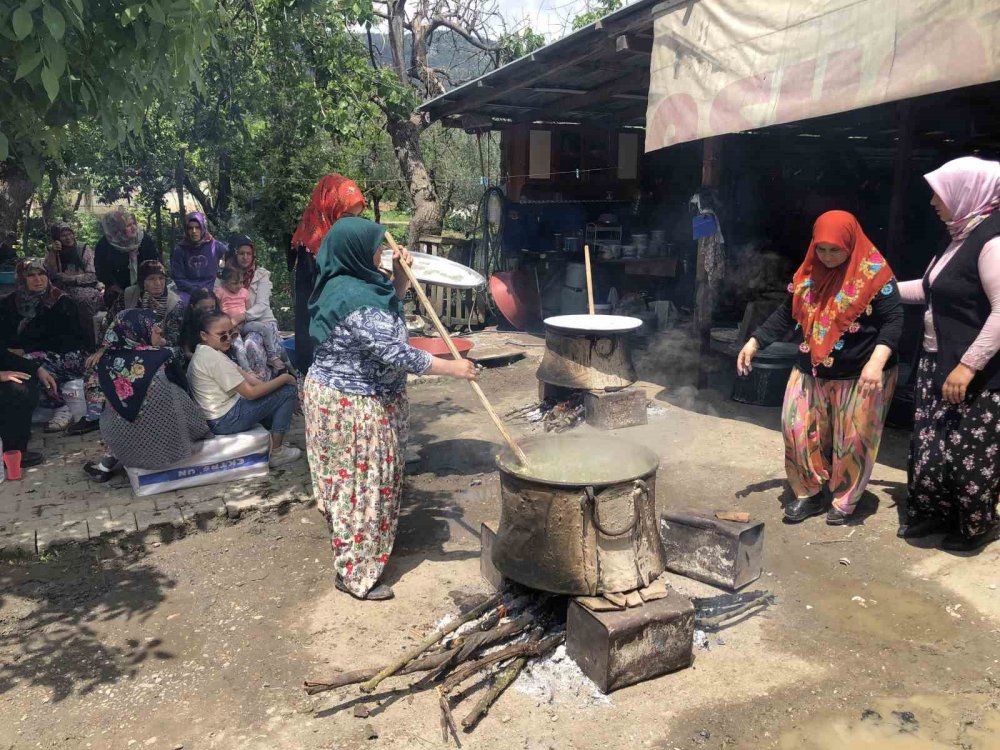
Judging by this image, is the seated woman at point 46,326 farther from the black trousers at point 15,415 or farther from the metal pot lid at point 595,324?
the metal pot lid at point 595,324

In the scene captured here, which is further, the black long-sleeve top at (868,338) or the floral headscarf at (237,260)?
the floral headscarf at (237,260)

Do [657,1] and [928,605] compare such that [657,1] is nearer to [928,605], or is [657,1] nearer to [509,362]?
[509,362]

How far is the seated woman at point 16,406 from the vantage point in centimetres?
540

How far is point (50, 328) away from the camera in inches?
250

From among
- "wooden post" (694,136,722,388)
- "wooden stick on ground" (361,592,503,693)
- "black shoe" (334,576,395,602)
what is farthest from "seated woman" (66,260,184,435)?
"wooden post" (694,136,722,388)

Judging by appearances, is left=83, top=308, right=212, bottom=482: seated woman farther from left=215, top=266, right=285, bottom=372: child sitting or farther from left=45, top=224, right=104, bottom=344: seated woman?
left=45, top=224, right=104, bottom=344: seated woman

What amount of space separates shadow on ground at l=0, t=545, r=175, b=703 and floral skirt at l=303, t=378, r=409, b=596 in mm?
945

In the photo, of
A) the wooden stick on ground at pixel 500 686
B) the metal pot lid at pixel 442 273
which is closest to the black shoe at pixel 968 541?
the wooden stick on ground at pixel 500 686

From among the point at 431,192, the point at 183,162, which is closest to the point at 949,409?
the point at 431,192

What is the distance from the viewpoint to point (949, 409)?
3.79 m

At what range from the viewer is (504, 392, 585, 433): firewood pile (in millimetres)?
6234

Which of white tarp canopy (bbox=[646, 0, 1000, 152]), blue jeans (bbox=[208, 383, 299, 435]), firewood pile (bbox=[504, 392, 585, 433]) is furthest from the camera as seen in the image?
firewood pile (bbox=[504, 392, 585, 433])

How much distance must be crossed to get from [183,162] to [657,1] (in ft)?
28.0

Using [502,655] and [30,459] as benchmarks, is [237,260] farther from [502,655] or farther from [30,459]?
[502,655]
